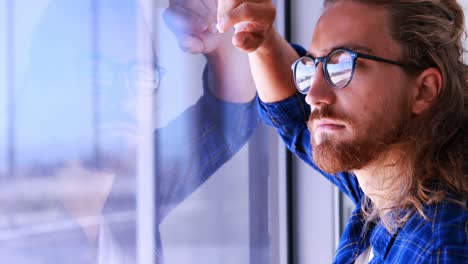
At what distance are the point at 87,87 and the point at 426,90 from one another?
69cm

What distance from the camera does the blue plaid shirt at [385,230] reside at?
965 mm

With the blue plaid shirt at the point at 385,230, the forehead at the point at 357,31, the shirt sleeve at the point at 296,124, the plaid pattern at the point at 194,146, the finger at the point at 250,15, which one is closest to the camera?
the blue plaid shirt at the point at 385,230

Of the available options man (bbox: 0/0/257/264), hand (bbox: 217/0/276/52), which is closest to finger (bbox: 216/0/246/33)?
hand (bbox: 217/0/276/52)

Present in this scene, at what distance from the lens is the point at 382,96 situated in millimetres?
1196

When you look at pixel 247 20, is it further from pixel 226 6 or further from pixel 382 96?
pixel 382 96

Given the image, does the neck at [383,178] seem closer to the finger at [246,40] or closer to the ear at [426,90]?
the ear at [426,90]

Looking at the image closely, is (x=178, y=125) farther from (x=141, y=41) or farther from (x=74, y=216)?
(x=74, y=216)

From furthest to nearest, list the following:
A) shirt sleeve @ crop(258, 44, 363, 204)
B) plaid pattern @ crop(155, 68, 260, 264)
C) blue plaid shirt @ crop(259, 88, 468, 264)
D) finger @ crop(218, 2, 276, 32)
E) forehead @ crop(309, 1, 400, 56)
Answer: shirt sleeve @ crop(258, 44, 363, 204)
plaid pattern @ crop(155, 68, 260, 264)
forehead @ crop(309, 1, 400, 56)
finger @ crop(218, 2, 276, 32)
blue plaid shirt @ crop(259, 88, 468, 264)

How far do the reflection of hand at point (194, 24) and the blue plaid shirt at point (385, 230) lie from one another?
8.3 inches

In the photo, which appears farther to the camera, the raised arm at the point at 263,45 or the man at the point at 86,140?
the raised arm at the point at 263,45

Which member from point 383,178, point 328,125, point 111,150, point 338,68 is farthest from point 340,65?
point 111,150

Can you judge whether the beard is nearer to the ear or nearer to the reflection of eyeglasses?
the ear

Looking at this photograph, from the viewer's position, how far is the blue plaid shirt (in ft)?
3.17

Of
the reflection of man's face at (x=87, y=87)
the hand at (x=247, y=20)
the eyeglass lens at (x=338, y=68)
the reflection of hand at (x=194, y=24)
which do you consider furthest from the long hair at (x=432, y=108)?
the reflection of man's face at (x=87, y=87)
